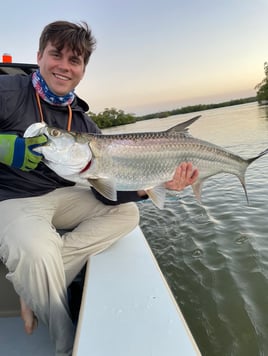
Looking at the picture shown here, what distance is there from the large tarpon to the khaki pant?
13.4 inches

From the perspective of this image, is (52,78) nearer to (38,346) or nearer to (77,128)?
(77,128)

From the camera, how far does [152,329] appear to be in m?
1.84

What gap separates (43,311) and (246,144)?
13.1 metres

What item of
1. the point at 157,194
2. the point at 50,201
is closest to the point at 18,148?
the point at 50,201

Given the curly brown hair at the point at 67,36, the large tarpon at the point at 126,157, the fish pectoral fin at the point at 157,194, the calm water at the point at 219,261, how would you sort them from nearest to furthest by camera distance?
the large tarpon at the point at 126,157 → the curly brown hair at the point at 67,36 → the fish pectoral fin at the point at 157,194 → the calm water at the point at 219,261

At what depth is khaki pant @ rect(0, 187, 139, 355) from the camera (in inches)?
86.2

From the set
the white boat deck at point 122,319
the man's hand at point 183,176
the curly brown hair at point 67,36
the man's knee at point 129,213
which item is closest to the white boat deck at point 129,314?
the white boat deck at point 122,319

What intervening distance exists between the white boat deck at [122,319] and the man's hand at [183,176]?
0.62m

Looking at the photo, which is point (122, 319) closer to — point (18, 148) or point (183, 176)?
point (18, 148)

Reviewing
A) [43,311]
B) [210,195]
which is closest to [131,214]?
[43,311]

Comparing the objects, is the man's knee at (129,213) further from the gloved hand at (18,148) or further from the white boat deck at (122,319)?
the gloved hand at (18,148)

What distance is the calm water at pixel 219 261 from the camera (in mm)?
3182

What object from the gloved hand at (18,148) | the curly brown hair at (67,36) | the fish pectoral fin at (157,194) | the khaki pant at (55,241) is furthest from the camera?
the fish pectoral fin at (157,194)

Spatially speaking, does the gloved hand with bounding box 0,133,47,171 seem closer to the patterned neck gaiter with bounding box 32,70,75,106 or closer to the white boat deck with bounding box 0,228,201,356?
the patterned neck gaiter with bounding box 32,70,75,106
